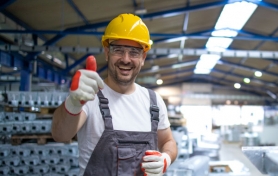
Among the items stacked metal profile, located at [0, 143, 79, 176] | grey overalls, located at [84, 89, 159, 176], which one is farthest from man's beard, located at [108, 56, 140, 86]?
stacked metal profile, located at [0, 143, 79, 176]

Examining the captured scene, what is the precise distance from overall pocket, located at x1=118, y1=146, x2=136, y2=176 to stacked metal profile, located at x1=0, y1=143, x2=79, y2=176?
4036mm

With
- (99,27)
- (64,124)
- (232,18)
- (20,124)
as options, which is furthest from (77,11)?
(64,124)

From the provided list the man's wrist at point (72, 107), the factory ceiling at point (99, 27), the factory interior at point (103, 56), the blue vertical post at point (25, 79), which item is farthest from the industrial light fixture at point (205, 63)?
the man's wrist at point (72, 107)

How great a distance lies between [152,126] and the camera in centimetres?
204

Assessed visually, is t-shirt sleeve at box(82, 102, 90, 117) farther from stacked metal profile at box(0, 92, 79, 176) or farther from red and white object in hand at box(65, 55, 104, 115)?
stacked metal profile at box(0, 92, 79, 176)

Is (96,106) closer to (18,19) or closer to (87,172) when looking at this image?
(87,172)

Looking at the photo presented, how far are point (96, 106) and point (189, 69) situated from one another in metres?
21.8

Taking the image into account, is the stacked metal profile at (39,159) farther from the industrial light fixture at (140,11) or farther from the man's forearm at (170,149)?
the industrial light fixture at (140,11)

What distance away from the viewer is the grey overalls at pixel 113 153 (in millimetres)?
1838

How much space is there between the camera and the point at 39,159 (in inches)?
224

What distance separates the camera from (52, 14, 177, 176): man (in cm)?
183

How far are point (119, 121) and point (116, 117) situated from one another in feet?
0.11

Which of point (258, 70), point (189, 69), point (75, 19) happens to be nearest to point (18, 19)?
point (75, 19)

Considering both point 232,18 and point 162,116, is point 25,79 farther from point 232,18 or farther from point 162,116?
point 162,116
